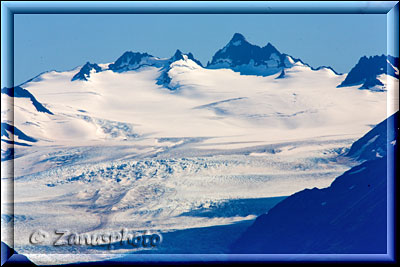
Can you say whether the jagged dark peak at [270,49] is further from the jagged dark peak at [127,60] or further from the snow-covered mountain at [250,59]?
the jagged dark peak at [127,60]

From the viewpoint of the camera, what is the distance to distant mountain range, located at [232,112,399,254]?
1706 cm

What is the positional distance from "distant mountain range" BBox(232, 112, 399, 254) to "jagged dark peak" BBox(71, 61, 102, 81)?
28.2ft

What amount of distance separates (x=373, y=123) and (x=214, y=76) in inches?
312

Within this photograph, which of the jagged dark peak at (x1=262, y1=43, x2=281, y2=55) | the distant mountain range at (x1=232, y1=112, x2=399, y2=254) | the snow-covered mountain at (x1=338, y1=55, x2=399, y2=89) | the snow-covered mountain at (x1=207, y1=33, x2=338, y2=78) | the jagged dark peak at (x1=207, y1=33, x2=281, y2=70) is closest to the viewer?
the distant mountain range at (x1=232, y1=112, x2=399, y2=254)

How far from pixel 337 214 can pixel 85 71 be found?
36.4 feet

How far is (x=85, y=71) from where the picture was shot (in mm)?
22047

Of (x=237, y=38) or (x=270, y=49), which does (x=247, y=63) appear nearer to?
(x=270, y=49)

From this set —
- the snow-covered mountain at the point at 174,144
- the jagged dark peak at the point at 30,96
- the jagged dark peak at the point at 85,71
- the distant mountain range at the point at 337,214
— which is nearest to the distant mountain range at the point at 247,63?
the jagged dark peak at the point at 85,71

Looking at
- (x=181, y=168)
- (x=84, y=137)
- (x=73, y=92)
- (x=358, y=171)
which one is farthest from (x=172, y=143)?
(x=358, y=171)

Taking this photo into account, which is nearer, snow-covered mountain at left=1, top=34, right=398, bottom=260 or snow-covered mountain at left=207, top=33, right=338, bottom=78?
snow-covered mountain at left=1, top=34, right=398, bottom=260

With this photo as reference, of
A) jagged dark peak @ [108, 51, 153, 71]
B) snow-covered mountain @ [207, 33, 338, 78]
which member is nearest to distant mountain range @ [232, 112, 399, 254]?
snow-covered mountain @ [207, 33, 338, 78]

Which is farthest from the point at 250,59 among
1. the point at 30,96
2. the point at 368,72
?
the point at 30,96

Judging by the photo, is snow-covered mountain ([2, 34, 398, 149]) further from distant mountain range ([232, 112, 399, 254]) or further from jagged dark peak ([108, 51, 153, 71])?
distant mountain range ([232, 112, 399, 254])

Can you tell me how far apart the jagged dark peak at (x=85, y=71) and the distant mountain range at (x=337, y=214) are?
339 inches
